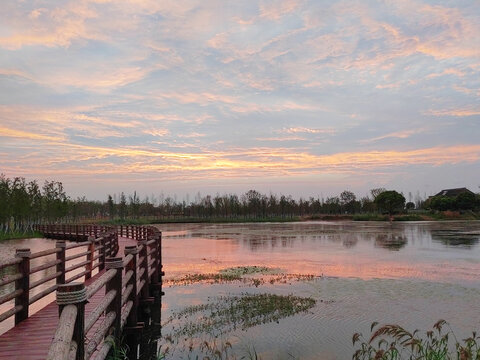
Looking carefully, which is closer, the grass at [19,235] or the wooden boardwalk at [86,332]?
the wooden boardwalk at [86,332]

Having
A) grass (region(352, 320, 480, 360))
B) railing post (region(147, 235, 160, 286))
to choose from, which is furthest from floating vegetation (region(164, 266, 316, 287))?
grass (region(352, 320, 480, 360))

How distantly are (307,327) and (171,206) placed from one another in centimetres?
11335

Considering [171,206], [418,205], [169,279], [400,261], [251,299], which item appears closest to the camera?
[251,299]

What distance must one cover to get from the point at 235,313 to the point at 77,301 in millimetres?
8072

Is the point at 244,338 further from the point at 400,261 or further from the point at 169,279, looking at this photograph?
the point at 400,261

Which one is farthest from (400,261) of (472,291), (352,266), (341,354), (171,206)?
(171,206)

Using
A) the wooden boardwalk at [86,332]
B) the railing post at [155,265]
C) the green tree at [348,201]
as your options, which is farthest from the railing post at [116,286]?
the green tree at [348,201]

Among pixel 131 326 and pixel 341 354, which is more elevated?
pixel 131 326

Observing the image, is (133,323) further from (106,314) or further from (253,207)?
(253,207)

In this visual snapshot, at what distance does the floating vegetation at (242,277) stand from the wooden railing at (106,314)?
3.38m

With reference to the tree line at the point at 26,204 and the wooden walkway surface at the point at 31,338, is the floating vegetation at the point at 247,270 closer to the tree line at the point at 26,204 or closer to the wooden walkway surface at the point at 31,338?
the wooden walkway surface at the point at 31,338

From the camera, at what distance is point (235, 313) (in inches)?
446

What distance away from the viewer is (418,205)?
5586 inches

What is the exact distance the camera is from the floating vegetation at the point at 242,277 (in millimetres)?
16344
